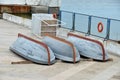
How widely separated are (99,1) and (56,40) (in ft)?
20.6

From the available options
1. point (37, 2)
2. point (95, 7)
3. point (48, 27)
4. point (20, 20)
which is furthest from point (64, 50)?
point (37, 2)

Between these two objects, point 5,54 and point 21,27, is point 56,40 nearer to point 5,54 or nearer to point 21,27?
point 5,54

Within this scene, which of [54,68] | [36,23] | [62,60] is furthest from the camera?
[36,23]

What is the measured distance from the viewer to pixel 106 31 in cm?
1586

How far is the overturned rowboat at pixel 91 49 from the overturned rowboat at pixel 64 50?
70cm

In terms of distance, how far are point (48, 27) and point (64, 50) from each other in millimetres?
5185

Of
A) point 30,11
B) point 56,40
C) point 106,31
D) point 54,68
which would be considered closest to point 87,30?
point 106,31

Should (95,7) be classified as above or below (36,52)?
above

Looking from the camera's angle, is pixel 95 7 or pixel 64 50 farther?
pixel 95 7

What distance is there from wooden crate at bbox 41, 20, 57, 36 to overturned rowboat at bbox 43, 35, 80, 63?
4414 millimetres

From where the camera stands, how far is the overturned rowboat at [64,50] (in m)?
12.0

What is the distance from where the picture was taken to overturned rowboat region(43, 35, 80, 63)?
11988 mm

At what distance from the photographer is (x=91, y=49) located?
42.2 feet

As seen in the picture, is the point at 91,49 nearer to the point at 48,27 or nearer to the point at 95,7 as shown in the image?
the point at 48,27
